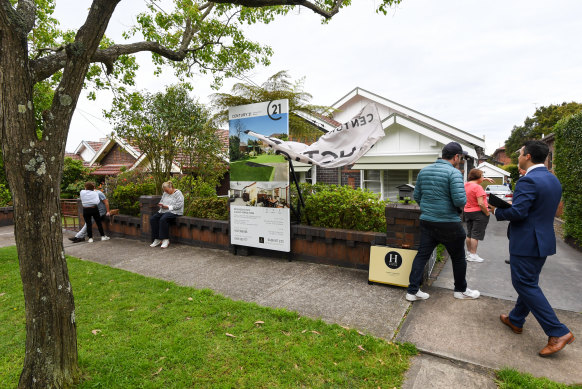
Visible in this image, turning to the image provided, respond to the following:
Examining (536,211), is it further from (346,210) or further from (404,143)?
(404,143)

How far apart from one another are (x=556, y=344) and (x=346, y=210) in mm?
3248

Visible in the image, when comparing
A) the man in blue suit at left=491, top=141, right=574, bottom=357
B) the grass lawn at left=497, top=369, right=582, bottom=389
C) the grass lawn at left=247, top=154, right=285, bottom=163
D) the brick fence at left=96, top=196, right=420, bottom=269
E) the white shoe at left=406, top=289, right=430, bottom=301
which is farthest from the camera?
the grass lawn at left=247, top=154, right=285, bottom=163

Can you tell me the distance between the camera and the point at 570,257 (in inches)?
237

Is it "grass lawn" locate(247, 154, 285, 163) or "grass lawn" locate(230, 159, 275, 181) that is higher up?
"grass lawn" locate(247, 154, 285, 163)

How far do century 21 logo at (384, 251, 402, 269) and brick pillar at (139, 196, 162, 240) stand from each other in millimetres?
5867

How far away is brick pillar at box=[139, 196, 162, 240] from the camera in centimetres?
777

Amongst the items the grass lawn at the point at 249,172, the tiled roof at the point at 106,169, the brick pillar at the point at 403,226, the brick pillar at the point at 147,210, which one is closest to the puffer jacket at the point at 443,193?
the brick pillar at the point at 403,226

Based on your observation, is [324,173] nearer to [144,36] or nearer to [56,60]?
[144,36]

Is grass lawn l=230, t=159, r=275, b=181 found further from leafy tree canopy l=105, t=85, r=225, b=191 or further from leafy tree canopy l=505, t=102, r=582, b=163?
leafy tree canopy l=505, t=102, r=582, b=163

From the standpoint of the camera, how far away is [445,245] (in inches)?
151

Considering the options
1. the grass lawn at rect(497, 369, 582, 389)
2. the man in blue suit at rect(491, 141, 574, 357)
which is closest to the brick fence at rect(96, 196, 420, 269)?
the man in blue suit at rect(491, 141, 574, 357)

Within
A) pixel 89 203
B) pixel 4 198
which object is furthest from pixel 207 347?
pixel 4 198

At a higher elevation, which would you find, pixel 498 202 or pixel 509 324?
pixel 498 202

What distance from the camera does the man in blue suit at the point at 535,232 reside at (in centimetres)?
282
